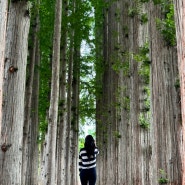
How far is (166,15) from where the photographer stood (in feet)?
23.0

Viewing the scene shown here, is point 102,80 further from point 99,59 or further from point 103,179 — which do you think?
point 103,179

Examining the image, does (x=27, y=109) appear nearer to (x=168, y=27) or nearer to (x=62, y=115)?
(x=62, y=115)

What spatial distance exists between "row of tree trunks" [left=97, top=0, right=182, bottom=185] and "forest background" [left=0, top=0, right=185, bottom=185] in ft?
0.06

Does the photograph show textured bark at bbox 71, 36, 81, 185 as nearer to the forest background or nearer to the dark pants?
the forest background

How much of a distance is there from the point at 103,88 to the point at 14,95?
1340cm

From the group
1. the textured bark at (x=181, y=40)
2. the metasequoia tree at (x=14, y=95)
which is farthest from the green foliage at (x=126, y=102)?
the textured bark at (x=181, y=40)

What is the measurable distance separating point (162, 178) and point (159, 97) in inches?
54.1

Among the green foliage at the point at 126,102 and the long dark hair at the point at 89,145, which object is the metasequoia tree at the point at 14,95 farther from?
the green foliage at the point at 126,102

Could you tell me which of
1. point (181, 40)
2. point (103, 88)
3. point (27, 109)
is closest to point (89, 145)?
point (27, 109)

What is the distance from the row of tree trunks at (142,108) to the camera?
6082mm

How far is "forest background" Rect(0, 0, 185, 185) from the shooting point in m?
4.46

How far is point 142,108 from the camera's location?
31.1 ft

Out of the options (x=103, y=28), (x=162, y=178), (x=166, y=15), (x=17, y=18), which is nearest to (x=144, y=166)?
(x=162, y=178)

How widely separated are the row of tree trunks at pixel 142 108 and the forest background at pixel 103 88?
18 millimetres
